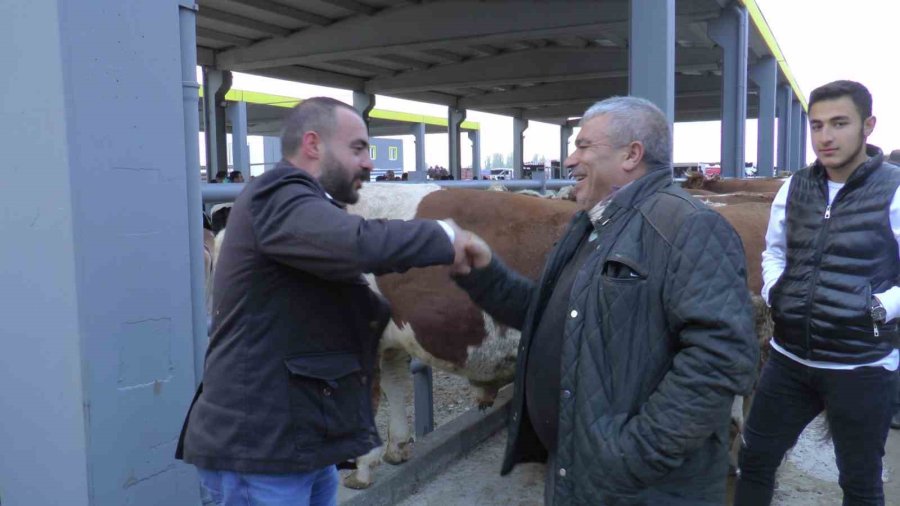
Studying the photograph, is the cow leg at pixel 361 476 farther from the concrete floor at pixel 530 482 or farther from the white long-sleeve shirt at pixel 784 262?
the white long-sleeve shirt at pixel 784 262

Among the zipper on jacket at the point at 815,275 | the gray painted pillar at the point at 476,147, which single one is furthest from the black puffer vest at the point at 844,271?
the gray painted pillar at the point at 476,147

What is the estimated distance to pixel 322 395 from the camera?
5.92 ft

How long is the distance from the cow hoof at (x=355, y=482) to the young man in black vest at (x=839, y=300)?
6.42 feet

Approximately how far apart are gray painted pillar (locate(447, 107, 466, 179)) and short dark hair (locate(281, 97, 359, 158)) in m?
19.0

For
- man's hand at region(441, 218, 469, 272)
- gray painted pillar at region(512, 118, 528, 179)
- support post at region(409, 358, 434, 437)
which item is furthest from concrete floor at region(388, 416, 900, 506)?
gray painted pillar at region(512, 118, 528, 179)

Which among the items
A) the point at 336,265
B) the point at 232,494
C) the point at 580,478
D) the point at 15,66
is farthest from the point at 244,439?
the point at 15,66

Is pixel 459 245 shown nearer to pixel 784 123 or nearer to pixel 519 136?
pixel 784 123

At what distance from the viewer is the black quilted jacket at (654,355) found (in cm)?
171

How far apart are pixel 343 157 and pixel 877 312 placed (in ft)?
6.33

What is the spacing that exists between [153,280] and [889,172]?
2550 millimetres

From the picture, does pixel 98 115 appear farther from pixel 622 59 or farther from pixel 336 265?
pixel 622 59

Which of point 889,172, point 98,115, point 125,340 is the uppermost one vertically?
point 98,115

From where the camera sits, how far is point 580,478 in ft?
5.98

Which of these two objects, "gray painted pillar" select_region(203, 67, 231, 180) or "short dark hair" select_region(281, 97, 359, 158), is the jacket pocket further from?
"gray painted pillar" select_region(203, 67, 231, 180)
